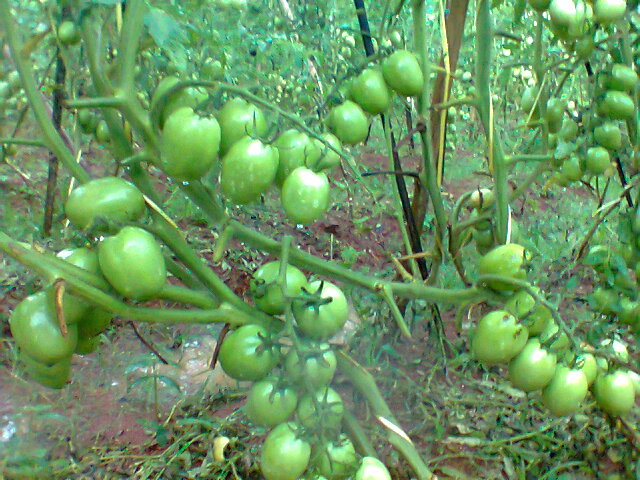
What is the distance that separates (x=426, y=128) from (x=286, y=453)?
0.64 meters

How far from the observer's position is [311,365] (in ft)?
2.51

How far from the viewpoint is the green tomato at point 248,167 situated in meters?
0.70

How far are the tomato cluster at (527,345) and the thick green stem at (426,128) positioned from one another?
0.86ft

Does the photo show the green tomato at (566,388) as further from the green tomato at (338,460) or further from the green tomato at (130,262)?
the green tomato at (130,262)

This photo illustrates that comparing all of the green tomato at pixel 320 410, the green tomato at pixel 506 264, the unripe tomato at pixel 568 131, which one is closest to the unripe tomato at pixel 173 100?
the green tomato at pixel 320 410

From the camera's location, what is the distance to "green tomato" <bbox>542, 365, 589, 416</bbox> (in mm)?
869

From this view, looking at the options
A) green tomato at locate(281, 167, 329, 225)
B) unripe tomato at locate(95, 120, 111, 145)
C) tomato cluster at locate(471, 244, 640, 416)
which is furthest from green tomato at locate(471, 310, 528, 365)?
unripe tomato at locate(95, 120, 111, 145)

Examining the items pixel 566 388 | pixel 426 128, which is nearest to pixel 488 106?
pixel 426 128

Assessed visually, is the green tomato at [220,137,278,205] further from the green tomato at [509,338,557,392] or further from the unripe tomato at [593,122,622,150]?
the unripe tomato at [593,122,622,150]

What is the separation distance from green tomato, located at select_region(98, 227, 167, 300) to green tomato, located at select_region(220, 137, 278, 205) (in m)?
0.12

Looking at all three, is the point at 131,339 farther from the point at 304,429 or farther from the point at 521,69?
the point at 521,69

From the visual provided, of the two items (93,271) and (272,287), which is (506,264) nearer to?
(272,287)

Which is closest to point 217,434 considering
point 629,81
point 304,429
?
point 304,429

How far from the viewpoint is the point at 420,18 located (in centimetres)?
102
